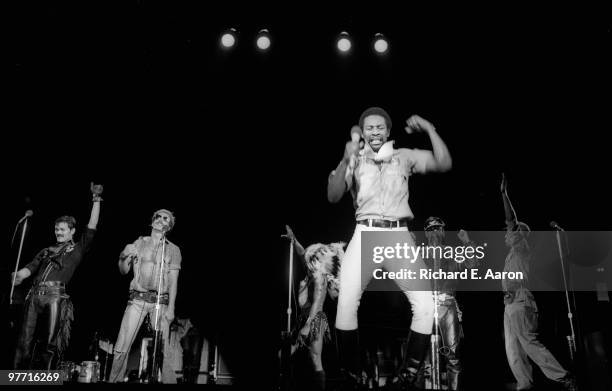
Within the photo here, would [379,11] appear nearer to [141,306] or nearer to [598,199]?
[598,199]

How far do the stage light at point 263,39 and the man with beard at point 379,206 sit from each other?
2.10m

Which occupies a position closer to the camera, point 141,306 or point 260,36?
point 141,306

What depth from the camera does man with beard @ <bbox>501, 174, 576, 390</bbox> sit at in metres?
5.06

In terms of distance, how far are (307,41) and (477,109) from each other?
2307 millimetres

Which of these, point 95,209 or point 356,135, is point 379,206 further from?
point 95,209

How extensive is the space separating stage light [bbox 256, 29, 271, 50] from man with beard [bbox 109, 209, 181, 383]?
240cm

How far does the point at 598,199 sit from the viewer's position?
6.41 m

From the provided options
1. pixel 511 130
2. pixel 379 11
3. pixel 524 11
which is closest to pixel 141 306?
pixel 379 11

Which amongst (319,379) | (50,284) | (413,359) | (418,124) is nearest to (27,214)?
(50,284)

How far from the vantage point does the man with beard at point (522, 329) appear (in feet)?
16.6

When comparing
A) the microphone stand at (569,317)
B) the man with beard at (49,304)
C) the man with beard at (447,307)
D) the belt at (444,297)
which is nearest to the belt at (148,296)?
the man with beard at (49,304)

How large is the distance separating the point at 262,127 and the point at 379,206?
112 inches

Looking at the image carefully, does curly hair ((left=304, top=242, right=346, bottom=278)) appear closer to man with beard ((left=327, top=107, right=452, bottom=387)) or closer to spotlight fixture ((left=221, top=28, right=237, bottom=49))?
man with beard ((left=327, top=107, right=452, bottom=387))

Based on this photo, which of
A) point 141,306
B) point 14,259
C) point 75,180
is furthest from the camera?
point 75,180
